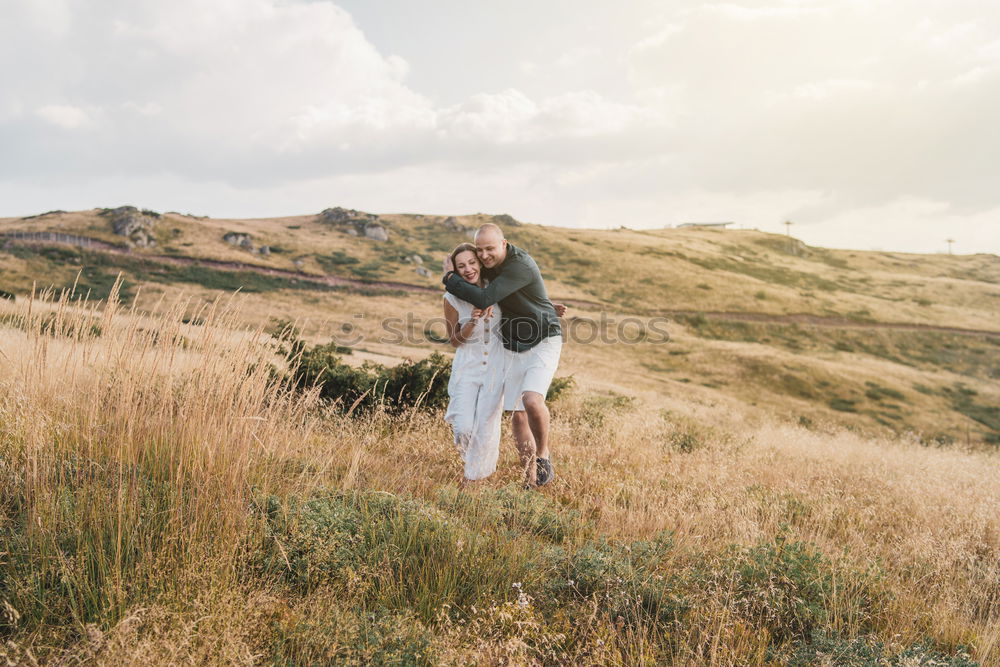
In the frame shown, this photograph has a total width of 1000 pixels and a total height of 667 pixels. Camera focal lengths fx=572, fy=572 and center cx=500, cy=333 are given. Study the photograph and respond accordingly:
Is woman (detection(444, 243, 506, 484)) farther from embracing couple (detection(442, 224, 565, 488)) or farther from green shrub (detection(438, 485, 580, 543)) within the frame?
green shrub (detection(438, 485, 580, 543))

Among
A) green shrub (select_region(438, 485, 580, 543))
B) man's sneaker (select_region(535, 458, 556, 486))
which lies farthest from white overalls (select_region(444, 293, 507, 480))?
green shrub (select_region(438, 485, 580, 543))

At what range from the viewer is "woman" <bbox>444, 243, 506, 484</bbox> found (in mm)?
5152

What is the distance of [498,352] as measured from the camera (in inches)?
217

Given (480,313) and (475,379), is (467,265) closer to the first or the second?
(480,313)

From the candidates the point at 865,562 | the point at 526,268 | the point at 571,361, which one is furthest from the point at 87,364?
the point at 571,361

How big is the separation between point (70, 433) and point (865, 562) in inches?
199

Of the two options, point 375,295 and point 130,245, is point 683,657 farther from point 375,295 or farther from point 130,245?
point 130,245

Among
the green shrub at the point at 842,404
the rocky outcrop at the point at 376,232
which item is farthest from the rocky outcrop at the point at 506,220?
the green shrub at the point at 842,404

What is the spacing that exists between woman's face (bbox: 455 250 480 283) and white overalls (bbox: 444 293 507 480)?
0.91 ft

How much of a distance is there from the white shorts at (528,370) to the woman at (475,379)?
8cm

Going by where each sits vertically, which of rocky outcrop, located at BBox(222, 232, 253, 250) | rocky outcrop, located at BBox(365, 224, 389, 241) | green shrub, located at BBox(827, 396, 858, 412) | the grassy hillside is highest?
rocky outcrop, located at BBox(365, 224, 389, 241)

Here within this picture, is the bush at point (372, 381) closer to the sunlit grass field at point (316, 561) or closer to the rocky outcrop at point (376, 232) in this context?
the sunlit grass field at point (316, 561)

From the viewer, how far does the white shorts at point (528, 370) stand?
5.29 metres

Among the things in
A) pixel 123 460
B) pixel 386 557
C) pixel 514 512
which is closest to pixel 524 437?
pixel 514 512
